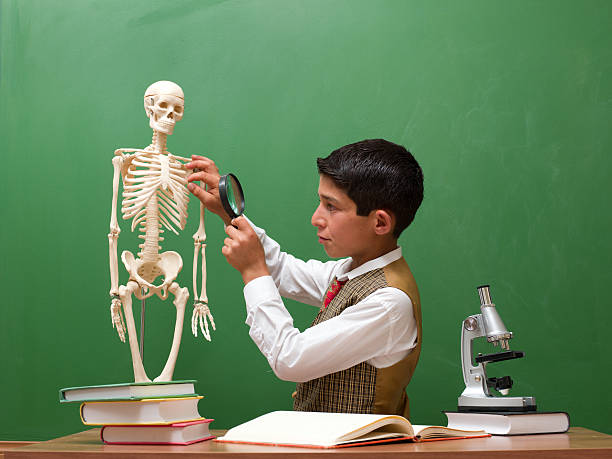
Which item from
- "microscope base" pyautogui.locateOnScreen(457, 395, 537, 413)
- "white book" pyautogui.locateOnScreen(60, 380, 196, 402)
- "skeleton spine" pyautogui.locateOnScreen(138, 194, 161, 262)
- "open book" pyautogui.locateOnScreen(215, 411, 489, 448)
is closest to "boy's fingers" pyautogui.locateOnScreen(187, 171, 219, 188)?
"skeleton spine" pyautogui.locateOnScreen(138, 194, 161, 262)

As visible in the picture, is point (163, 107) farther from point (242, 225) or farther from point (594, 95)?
point (594, 95)

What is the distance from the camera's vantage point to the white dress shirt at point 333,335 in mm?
1438

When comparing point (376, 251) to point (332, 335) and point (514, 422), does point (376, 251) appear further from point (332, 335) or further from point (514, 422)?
point (514, 422)

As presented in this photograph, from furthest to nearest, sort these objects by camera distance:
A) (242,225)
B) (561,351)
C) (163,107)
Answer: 1. (561,351)
2. (163,107)
3. (242,225)

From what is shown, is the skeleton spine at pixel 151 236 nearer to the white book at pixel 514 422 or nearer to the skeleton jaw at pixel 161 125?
the skeleton jaw at pixel 161 125

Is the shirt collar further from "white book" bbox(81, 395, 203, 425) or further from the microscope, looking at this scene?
"white book" bbox(81, 395, 203, 425)

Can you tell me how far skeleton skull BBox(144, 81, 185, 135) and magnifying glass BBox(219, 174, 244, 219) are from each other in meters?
0.29

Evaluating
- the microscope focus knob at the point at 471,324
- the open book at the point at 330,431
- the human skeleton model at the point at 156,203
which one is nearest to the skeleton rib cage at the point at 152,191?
the human skeleton model at the point at 156,203

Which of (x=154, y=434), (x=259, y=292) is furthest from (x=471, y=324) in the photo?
(x=154, y=434)

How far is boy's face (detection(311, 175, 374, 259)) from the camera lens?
1.62 metres

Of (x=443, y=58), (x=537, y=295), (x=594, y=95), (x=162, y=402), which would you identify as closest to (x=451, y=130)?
(x=443, y=58)

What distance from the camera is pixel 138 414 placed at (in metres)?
1.38

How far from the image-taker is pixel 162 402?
138cm

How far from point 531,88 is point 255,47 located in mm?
1039
